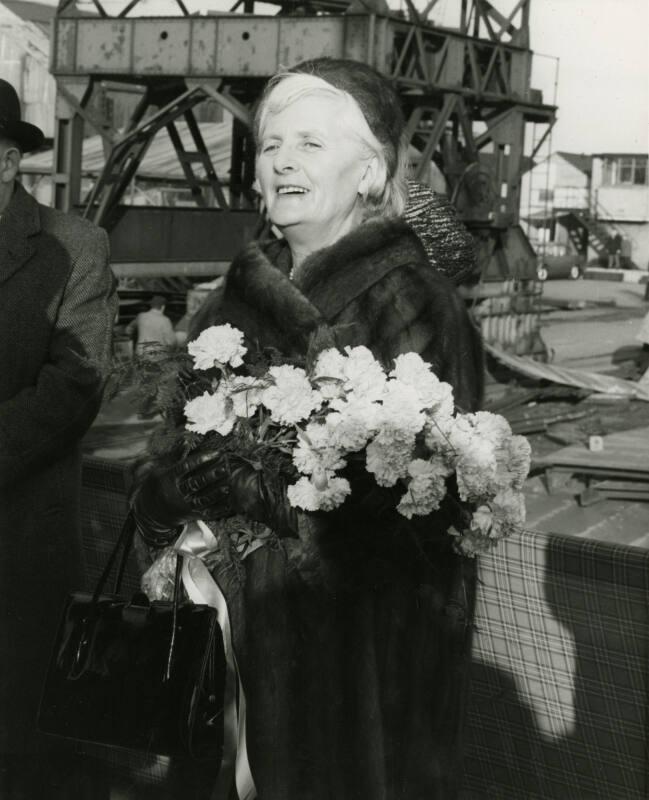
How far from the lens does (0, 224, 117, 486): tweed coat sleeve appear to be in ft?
10.6

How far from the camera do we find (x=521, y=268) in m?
20.2

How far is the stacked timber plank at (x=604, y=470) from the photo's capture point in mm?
11211

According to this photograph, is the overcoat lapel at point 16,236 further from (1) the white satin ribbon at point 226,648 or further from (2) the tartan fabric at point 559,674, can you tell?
(2) the tartan fabric at point 559,674

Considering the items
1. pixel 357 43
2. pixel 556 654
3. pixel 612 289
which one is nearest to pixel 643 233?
pixel 612 289

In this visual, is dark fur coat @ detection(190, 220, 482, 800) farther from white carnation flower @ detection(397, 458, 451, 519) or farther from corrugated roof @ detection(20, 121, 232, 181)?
corrugated roof @ detection(20, 121, 232, 181)

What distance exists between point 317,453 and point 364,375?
0.21 meters

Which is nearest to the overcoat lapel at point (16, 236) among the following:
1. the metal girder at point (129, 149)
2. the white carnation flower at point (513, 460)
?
the white carnation flower at point (513, 460)

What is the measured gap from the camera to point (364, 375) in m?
2.56

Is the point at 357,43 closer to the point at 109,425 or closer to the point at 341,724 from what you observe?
the point at 109,425

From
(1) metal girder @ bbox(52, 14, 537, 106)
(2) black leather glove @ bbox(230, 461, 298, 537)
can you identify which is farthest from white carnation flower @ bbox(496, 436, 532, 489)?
(1) metal girder @ bbox(52, 14, 537, 106)

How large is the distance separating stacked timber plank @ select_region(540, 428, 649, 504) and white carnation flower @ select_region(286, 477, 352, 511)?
9.08 metres

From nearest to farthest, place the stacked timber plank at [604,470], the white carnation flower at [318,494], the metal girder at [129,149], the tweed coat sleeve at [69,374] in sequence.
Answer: the white carnation flower at [318,494] → the tweed coat sleeve at [69,374] → the stacked timber plank at [604,470] → the metal girder at [129,149]

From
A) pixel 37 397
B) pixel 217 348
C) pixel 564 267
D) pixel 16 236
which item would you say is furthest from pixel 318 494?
pixel 564 267

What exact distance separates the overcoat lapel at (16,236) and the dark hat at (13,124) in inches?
8.1
